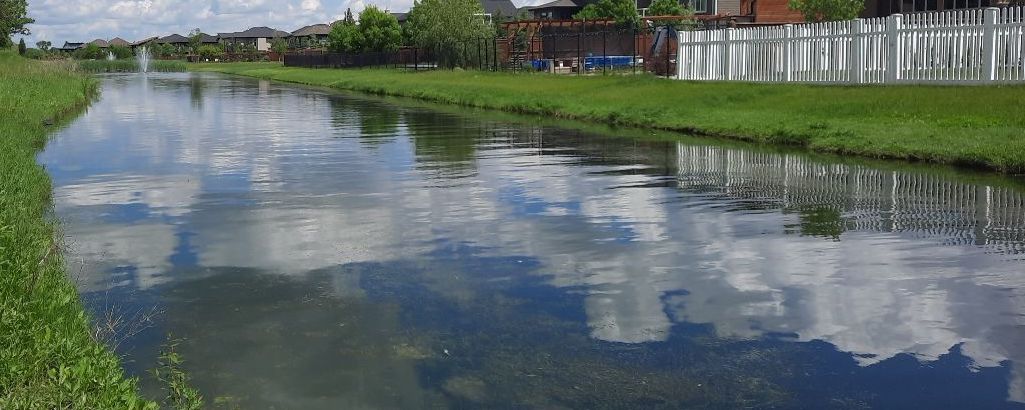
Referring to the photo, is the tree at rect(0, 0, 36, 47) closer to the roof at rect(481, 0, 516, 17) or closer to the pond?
the pond

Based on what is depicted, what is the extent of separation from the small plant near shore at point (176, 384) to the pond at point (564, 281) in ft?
0.36

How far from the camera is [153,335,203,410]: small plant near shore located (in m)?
6.29

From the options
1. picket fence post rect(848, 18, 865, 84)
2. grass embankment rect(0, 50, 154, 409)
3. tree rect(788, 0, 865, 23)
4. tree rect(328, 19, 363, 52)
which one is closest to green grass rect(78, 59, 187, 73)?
tree rect(328, 19, 363, 52)

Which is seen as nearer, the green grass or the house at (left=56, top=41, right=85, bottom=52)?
the green grass

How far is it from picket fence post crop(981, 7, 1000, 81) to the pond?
6.46 metres

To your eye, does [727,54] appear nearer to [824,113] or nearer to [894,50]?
[894,50]

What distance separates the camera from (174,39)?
7608 inches

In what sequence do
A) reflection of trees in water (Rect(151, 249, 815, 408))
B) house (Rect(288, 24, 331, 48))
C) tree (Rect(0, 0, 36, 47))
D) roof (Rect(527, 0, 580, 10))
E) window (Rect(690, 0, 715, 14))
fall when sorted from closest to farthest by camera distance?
reflection of trees in water (Rect(151, 249, 815, 408))
tree (Rect(0, 0, 36, 47))
window (Rect(690, 0, 715, 14))
roof (Rect(527, 0, 580, 10))
house (Rect(288, 24, 331, 48))

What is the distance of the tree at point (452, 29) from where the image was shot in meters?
64.4

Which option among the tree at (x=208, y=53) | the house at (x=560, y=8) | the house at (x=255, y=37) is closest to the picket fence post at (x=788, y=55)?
the house at (x=560, y=8)

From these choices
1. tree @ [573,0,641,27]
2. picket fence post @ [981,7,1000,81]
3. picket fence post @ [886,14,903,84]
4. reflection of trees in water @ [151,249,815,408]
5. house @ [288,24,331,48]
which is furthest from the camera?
house @ [288,24,331,48]

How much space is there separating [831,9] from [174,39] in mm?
164635

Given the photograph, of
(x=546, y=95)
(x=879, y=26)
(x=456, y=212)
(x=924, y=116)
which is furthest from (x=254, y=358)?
(x=546, y=95)

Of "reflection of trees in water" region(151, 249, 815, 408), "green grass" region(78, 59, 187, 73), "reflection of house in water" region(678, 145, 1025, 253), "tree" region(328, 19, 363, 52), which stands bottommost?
"reflection of trees in water" region(151, 249, 815, 408)
